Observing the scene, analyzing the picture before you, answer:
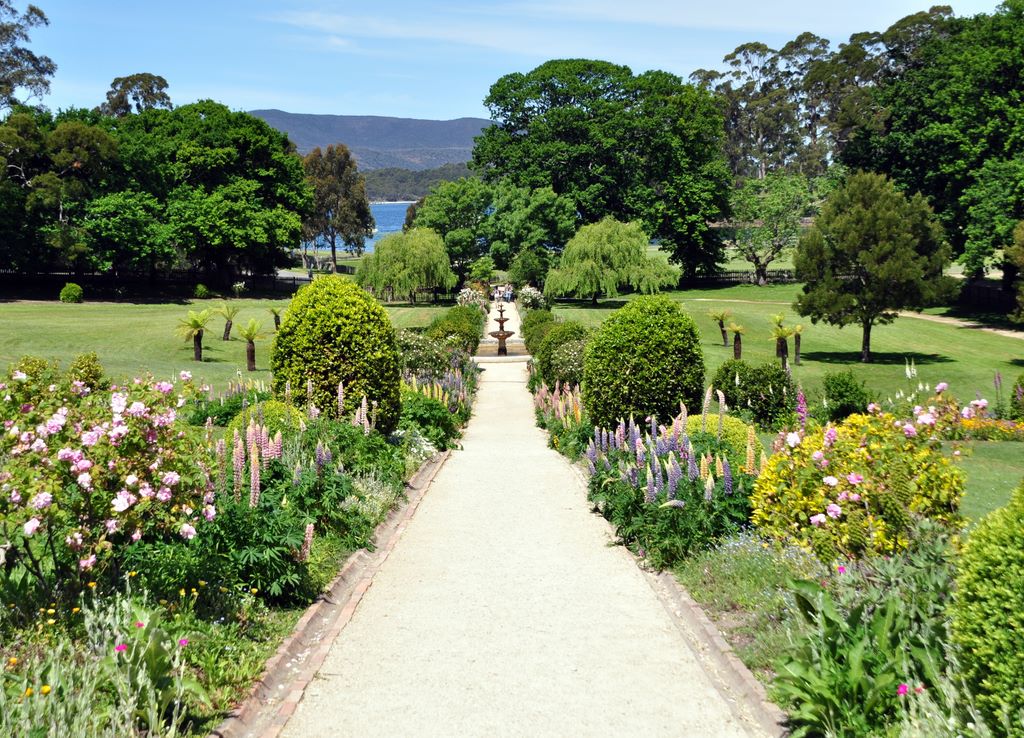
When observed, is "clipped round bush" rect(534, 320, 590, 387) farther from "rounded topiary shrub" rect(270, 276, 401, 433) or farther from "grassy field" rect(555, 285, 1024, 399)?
"rounded topiary shrub" rect(270, 276, 401, 433)

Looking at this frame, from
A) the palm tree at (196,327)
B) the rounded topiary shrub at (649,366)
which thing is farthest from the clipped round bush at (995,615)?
the palm tree at (196,327)

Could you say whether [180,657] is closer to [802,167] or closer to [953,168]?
[953,168]

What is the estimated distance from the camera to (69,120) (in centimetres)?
5600

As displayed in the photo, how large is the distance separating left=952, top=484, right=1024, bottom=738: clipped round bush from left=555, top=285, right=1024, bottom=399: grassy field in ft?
69.8

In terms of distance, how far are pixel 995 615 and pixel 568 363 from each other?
17765 mm

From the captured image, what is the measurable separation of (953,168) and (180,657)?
176ft

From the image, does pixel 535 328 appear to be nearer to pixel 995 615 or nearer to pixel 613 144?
pixel 995 615

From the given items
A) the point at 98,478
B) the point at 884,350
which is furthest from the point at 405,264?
the point at 98,478

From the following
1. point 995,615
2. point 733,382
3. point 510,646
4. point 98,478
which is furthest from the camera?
point 733,382

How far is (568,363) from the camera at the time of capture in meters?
22.4

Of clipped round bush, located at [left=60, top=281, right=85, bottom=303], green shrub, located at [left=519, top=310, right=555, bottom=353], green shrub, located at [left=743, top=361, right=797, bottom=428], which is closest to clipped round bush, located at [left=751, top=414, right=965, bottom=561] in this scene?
green shrub, located at [left=743, top=361, right=797, bottom=428]

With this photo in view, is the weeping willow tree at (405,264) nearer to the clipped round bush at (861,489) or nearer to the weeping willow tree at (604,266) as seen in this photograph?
the weeping willow tree at (604,266)

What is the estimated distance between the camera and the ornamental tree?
36500mm

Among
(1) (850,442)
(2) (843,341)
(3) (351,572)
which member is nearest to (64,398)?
(3) (351,572)
